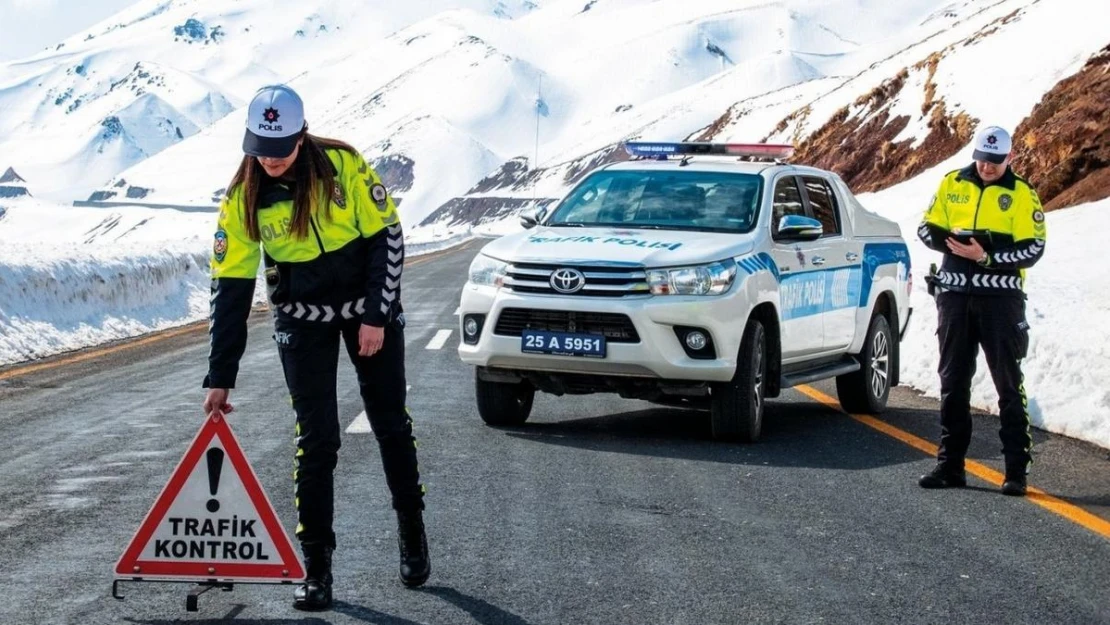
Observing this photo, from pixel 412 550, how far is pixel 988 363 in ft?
13.1

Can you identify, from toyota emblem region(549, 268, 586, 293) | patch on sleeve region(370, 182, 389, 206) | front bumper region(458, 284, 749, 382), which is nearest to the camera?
patch on sleeve region(370, 182, 389, 206)

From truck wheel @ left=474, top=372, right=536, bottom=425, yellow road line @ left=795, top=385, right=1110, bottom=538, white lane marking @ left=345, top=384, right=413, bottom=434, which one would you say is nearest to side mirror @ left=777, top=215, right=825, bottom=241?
yellow road line @ left=795, top=385, right=1110, bottom=538

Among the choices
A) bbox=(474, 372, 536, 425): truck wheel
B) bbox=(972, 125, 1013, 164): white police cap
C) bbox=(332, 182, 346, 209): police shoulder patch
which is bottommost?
bbox=(474, 372, 536, 425): truck wheel

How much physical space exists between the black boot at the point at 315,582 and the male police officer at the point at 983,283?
3813mm

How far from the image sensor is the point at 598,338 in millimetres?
9391

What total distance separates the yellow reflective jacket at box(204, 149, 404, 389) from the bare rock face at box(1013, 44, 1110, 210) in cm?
2990

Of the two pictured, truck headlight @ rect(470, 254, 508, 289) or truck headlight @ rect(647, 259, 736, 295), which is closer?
truck headlight @ rect(647, 259, 736, 295)

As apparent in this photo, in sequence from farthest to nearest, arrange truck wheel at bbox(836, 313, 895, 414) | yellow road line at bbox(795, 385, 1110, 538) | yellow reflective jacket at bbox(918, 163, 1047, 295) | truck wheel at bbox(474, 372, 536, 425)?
truck wheel at bbox(836, 313, 895, 414) < truck wheel at bbox(474, 372, 536, 425) < yellow reflective jacket at bbox(918, 163, 1047, 295) < yellow road line at bbox(795, 385, 1110, 538)

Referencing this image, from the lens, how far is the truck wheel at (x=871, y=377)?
11.4 m

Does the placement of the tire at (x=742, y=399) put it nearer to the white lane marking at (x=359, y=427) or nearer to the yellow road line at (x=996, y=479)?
the yellow road line at (x=996, y=479)

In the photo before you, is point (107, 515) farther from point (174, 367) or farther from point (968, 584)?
point (174, 367)

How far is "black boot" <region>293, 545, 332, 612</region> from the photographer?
5.34 meters

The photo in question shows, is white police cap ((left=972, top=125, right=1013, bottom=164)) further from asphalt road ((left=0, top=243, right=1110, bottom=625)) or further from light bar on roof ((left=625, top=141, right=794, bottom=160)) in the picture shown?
light bar on roof ((left=625, top=141, right=794, bottom=160))

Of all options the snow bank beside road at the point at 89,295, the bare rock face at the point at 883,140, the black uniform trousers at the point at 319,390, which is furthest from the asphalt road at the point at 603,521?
the bare rock face at the point at 883,140
